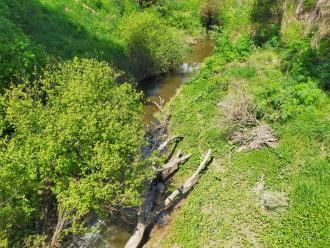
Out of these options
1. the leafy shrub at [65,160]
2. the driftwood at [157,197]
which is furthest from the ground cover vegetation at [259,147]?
the leafy shrub at [65,160]

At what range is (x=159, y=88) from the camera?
29.7 meters

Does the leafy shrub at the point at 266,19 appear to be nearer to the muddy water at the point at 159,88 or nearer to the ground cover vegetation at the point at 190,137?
the ground cover vegetation at the point at 190,137

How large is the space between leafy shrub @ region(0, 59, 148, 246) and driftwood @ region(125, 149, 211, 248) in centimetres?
220

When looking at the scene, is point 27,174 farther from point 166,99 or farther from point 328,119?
point 166,99

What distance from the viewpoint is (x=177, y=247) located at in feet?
51.3

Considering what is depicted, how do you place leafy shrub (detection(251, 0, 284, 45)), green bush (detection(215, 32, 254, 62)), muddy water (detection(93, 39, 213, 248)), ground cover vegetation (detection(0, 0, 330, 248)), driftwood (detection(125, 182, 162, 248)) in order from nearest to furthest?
ground cover vegetation (detection(0, 0, 330, 248))
driftwood (detection(125, 182, 162, 248))
muddy water (detection(93, 39, 213, 248))
green bush (detection(215, 32, 254, 62))
leafy shrub (detection(251, 0, 284, 45))

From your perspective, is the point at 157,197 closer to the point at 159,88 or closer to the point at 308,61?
the point at 308,61

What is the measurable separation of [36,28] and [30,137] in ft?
48.1

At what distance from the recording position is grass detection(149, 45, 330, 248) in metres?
14.4

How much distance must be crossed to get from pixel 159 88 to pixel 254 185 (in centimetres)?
1505

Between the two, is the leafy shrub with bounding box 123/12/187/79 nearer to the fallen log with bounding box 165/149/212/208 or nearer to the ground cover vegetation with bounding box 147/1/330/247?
the ground cover vegetation with bounding box 147/1/330/247

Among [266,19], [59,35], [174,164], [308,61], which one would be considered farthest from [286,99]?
[59,35]

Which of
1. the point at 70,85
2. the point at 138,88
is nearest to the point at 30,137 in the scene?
the point at 70,85

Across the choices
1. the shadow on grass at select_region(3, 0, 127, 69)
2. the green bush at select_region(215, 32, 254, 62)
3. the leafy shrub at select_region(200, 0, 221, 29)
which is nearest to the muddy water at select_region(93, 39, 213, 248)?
the leafy shrub at select_region(200, 0, 221, 29)
